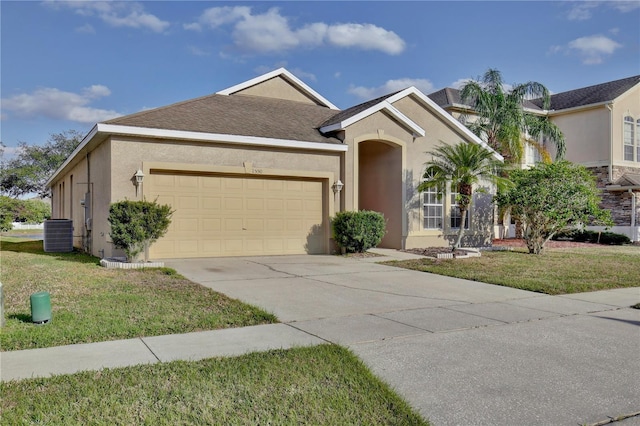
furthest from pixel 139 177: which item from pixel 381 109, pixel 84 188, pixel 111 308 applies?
pixel 381 109

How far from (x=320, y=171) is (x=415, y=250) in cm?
429

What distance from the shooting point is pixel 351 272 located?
1148 cm

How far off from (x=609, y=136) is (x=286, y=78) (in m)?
17.0

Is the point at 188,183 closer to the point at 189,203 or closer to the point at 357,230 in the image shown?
the point at 189,203

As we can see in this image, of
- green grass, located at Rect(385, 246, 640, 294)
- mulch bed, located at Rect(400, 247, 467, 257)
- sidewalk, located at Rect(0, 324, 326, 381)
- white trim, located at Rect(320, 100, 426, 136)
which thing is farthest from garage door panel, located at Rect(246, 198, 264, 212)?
sidewalk, located at Rect(0, 324, 326, 381)

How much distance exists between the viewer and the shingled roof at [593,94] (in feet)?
81.9

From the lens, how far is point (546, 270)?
12.1 meters

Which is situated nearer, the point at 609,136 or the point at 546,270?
the point at 546,270

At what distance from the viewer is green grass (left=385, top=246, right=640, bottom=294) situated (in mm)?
9867

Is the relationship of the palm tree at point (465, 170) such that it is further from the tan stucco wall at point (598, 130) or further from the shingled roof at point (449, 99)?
the tan stucco wall at point (598, 130)

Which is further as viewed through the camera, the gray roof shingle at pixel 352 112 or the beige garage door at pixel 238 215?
the gray roof shingle at pixel 352 112

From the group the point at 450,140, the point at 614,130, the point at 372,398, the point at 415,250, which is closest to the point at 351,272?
the point at 415,250

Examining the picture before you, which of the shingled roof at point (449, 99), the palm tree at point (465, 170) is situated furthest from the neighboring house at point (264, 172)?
the shingled roof at point (449, 99)

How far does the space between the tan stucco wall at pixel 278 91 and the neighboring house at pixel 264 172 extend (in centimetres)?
25
